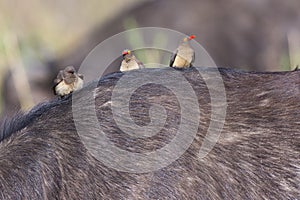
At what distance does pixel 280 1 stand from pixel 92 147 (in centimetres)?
603

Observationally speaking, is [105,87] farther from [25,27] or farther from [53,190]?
[25,27]

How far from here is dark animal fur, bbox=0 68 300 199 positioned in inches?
101

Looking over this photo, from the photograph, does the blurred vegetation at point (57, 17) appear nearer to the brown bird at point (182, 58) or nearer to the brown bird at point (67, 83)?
the brown bird at point (182, 58)

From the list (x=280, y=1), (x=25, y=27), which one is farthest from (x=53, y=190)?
(x=25, y=27)

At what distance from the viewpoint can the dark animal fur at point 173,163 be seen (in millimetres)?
2564

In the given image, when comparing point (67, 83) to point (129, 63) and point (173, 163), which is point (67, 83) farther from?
point (173, 163)

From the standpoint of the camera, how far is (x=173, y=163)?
2578 mm

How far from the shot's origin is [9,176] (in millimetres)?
2613

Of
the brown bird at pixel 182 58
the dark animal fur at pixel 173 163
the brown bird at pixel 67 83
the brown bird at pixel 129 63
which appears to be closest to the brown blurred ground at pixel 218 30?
the brown bird at pixel 182 58

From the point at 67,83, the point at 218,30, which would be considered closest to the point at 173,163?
the point at 67,83

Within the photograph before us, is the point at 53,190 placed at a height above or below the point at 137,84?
below

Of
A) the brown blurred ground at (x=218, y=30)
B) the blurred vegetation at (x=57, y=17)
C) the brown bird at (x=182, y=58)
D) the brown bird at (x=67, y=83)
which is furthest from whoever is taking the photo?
the blurred vegetation at (x=57, y=17)

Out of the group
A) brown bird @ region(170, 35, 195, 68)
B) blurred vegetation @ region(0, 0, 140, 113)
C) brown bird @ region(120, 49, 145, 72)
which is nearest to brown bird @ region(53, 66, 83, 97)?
brown bird @ region(120, 49, 145, 72)

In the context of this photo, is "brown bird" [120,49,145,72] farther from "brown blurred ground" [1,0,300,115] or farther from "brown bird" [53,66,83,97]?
"brown blurred ground" [1,0,300,115]
